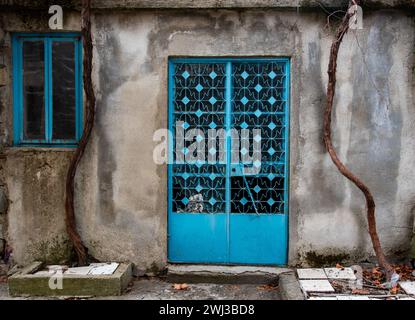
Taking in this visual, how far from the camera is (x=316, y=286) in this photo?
5316 millimetres

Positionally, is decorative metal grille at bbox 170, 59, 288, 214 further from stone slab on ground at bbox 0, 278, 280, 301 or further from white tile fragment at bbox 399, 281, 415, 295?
white tile fragment at bbox 399, 281, 415, 295

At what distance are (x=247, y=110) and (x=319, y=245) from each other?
194cm

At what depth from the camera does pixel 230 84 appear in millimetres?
5957

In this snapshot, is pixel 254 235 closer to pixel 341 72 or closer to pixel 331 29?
pixel 341 72

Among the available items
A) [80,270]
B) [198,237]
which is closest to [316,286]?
[198,237]

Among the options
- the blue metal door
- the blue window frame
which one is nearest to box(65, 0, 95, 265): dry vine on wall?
the blue window frame

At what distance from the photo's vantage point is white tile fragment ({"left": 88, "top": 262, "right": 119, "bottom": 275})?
18.6 feet

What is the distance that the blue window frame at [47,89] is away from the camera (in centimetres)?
609

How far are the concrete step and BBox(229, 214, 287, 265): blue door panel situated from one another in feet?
0.42

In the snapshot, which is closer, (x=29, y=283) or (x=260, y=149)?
(x=29, y=283)

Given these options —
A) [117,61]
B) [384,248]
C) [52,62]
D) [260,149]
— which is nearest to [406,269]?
[384,248]

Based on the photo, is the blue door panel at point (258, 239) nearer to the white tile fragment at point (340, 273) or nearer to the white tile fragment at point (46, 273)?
the white tile fragment at point (340, 273)

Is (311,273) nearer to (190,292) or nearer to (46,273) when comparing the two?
(190,292)

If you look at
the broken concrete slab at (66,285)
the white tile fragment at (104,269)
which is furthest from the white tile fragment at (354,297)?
the white tile fragment at (104,269)
